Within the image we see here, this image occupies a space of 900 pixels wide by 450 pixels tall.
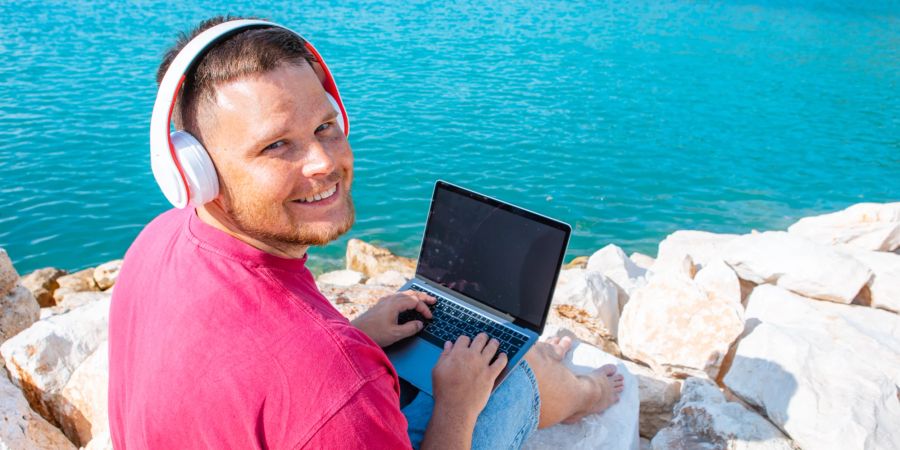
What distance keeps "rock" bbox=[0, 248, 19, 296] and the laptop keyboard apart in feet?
11.1

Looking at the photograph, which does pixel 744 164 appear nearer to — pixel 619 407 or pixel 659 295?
pixel 659 295

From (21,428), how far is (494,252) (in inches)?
94.3

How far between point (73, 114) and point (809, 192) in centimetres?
1310

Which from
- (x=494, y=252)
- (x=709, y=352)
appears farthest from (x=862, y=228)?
(x=494, y=252)

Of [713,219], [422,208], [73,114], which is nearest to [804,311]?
[713,219]

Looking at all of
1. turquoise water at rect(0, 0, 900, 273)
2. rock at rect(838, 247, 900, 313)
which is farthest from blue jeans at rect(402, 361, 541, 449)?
turquoise water at rect(0, 0, 900, 273)

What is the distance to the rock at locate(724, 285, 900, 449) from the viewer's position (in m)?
3.45

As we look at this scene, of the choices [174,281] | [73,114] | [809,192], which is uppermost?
[174,281]

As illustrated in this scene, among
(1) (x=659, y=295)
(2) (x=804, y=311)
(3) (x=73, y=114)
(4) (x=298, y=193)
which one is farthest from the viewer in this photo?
(3) (x=73, y=114)

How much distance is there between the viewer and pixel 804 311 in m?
4.92

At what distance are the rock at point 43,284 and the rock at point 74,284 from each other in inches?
2.4

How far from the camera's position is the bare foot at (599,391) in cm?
333

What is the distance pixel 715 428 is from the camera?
138 inches

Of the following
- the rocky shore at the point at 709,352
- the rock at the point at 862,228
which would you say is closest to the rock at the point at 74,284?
the rocky shore at the point at 709,352
